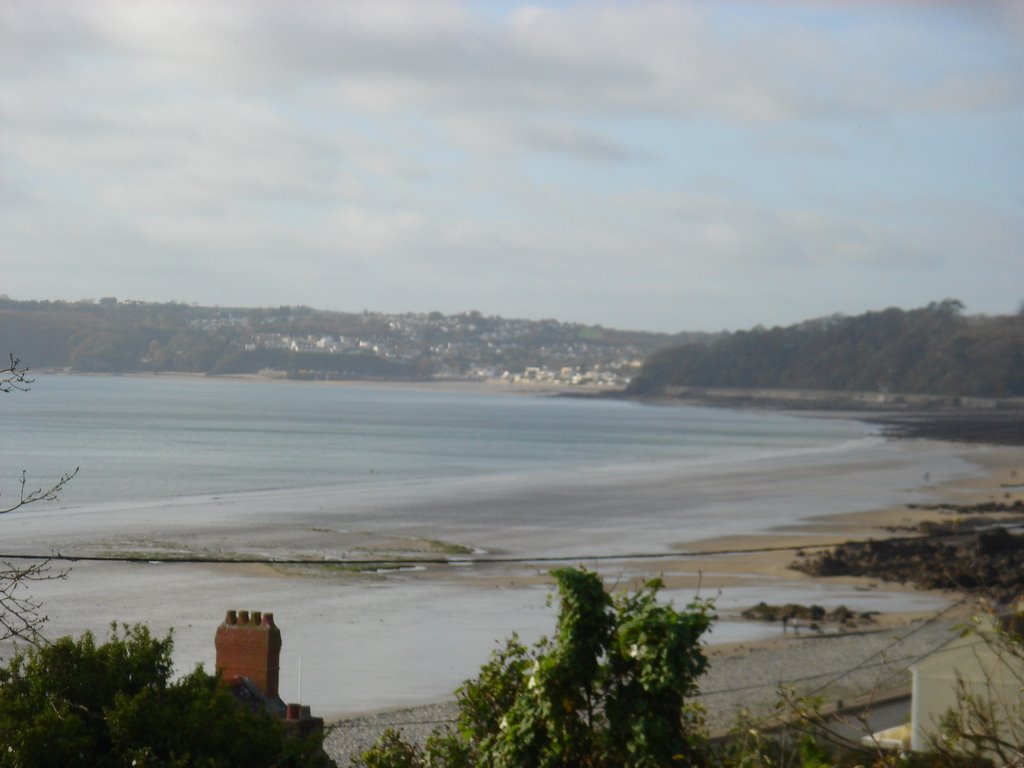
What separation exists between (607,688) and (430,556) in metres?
28.3

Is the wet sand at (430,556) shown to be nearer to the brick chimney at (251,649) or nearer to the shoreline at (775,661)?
the shoreline at (775,661)

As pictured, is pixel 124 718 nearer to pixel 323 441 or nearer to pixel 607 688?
pixel 607 688

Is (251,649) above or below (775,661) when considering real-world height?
above

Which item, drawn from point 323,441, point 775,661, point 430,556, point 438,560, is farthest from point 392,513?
point 323,441

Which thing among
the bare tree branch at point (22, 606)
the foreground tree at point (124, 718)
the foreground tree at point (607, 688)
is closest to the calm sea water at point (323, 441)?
the bare tree branch at point (22, 606)

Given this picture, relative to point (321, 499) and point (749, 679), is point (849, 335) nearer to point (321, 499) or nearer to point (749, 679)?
point (321, 499)

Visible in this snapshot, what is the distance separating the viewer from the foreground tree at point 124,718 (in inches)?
283

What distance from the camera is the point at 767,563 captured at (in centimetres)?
3447

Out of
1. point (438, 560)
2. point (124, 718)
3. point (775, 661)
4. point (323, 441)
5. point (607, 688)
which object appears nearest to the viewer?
point (607, 688)

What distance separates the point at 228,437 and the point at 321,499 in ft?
144

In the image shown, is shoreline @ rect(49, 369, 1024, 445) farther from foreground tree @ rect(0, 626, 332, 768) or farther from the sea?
foreground tree @ rect(0, 626, 332, 768)

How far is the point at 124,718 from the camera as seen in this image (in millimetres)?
7406

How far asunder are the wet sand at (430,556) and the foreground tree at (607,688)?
10.3 ft

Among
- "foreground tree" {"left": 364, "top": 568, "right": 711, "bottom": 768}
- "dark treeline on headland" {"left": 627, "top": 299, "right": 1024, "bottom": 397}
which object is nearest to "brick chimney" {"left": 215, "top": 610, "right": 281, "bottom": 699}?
"foreground tree" {"left": 364, "top": 568, "right": 711, "bottom": 768}
